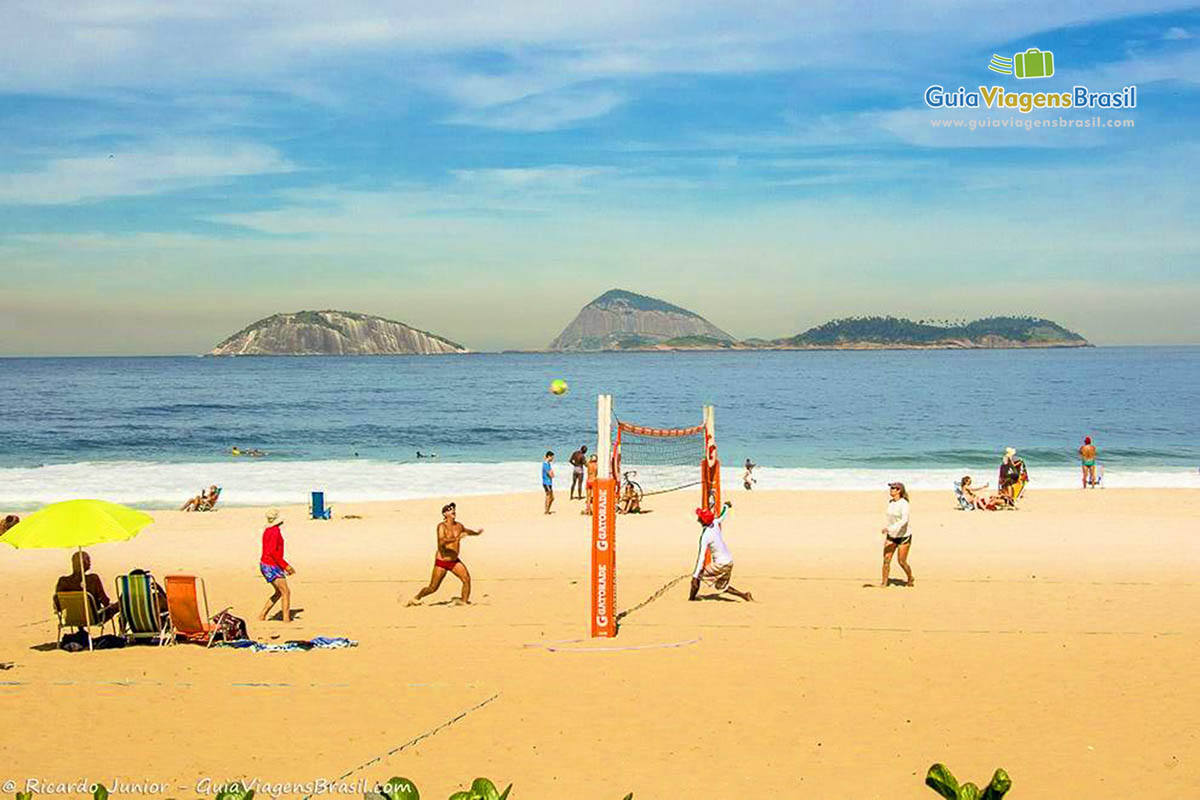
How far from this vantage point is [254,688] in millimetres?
9930

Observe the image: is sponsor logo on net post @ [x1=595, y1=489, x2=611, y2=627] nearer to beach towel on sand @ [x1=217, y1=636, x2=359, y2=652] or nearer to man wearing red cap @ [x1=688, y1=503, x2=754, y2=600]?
man wearing red cap @ [x1=688, y1=503, x2=754, y2=600]

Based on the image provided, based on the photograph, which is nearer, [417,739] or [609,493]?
[417,739]

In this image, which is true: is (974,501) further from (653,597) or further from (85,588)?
(85,588)

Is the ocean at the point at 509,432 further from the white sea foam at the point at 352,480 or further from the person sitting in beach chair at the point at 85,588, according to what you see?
the person sitting in beach chair at the point at 85,588

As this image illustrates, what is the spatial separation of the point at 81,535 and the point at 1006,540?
14.5 m

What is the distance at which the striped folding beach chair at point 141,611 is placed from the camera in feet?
38.4

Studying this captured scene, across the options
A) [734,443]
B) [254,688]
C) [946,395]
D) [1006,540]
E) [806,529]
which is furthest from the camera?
[946,395]

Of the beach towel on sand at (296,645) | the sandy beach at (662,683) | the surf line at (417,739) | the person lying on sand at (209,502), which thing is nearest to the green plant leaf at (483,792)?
the sandy beach at (662,683)

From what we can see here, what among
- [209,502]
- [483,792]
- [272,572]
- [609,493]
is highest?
[483,792]

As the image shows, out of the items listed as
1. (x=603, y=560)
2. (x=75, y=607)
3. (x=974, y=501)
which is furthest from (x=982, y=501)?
(x=75, y=607)

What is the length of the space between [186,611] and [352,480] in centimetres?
2388

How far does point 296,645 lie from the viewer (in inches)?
453

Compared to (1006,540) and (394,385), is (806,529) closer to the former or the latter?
(1006,540)

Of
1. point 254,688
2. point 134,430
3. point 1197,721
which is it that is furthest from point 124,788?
point 134,430
